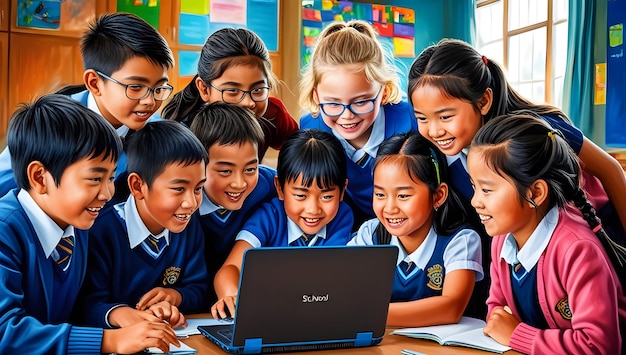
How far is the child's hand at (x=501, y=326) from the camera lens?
1557mm

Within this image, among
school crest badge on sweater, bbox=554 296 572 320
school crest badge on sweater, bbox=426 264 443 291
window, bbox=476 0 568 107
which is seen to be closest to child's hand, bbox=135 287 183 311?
school crest badge on sweater, bbox=426 264 443 291

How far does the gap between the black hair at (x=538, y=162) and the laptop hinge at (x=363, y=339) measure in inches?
17.7

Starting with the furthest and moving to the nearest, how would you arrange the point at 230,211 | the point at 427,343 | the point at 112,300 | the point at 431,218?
1. the point at 230,211
2. the point at 431,218
3. the point at 112,300
4. the point at 427,343

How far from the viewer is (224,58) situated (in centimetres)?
220

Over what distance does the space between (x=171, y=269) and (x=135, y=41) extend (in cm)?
63

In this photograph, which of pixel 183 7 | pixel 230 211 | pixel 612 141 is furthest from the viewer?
pixel 183 7

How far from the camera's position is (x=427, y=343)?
1.58 metres

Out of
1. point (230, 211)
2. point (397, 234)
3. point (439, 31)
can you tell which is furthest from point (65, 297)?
point (439, 31)

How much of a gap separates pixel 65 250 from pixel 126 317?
0.20 metres

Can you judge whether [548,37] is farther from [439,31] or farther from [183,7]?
[183,7]

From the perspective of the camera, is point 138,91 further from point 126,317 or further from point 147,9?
point 147,9

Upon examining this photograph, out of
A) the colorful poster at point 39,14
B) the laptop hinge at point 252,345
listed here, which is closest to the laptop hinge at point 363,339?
the laptop hinge at point 252,345

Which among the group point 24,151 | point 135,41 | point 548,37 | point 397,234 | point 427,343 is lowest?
point 427,343

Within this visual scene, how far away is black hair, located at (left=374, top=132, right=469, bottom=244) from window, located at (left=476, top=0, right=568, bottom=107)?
4028 millimetres
